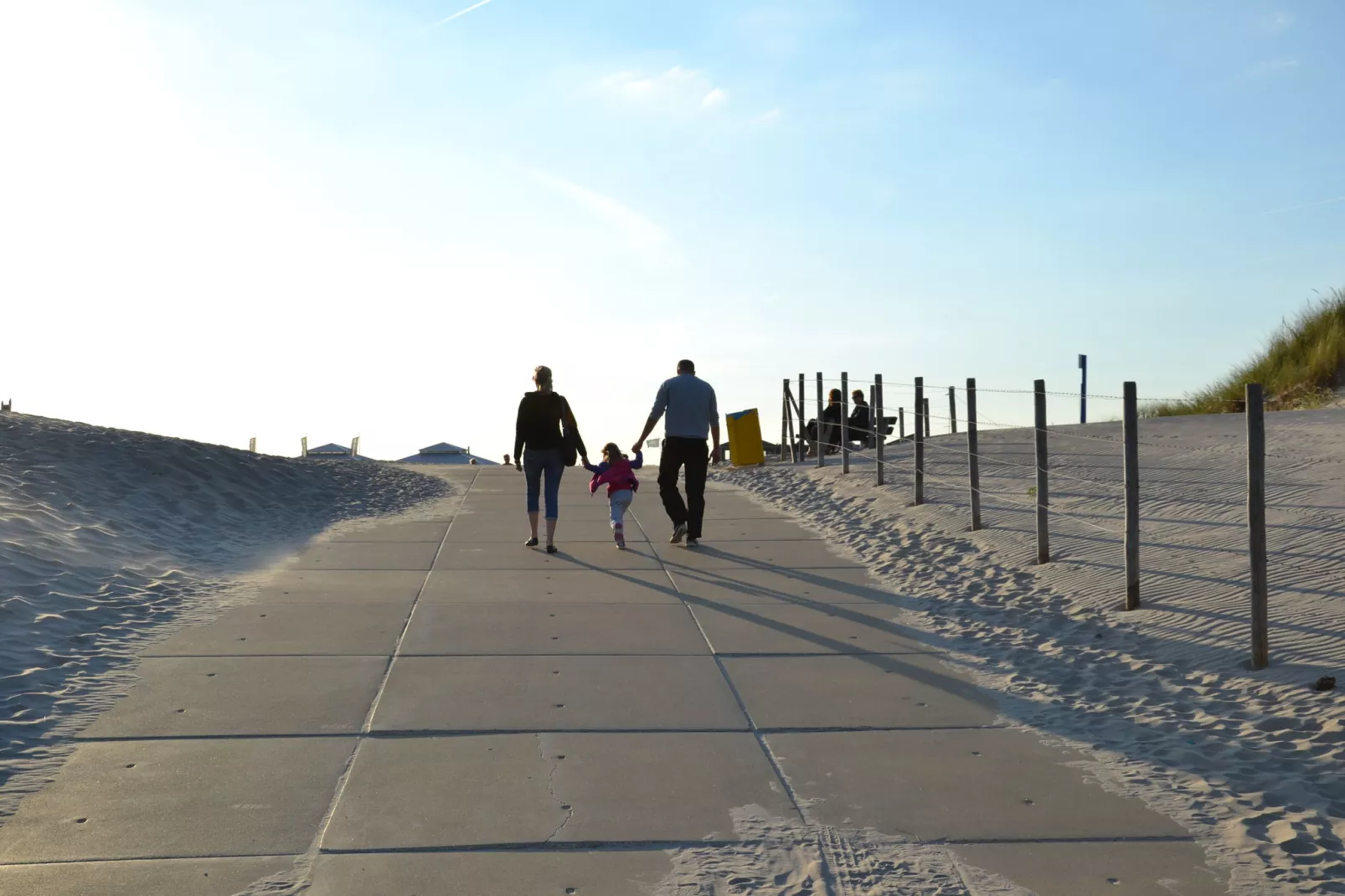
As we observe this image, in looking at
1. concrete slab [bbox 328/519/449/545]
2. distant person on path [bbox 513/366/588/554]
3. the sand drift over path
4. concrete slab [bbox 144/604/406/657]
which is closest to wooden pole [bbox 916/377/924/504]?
distant person on path [bbox 513/366/588/554]

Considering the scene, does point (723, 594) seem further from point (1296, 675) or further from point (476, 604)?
point (1296, 675)

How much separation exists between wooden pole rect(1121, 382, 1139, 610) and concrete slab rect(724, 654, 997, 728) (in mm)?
1789

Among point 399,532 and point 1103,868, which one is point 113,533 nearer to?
point 399,532

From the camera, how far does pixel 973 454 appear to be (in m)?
12.9

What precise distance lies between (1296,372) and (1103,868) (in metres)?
20.7

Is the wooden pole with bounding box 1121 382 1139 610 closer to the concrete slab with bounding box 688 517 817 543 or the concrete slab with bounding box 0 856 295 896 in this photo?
the concrete slab with bounding box 688 517 817 543

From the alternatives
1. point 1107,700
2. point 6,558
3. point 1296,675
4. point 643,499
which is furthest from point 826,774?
point 643,499

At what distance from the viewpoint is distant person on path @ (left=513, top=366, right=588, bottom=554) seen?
12.5 metres

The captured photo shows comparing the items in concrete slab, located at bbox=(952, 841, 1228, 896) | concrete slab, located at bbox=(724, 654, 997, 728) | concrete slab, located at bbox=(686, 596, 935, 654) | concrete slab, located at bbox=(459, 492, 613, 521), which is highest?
concrete slab, located at bbox=(459, 492, 613, 521)

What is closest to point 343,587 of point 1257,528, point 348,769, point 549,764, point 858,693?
point 348,769

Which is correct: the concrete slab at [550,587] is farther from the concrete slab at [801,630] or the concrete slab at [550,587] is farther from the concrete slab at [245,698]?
the concrete slab at [245,698]

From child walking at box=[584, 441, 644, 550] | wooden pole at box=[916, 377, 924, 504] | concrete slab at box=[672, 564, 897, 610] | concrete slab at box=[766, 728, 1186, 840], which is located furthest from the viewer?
wooden pole at box=[916, 377, 924, 504]

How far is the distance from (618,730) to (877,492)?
9.96 metres

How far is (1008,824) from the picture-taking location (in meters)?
5.03
